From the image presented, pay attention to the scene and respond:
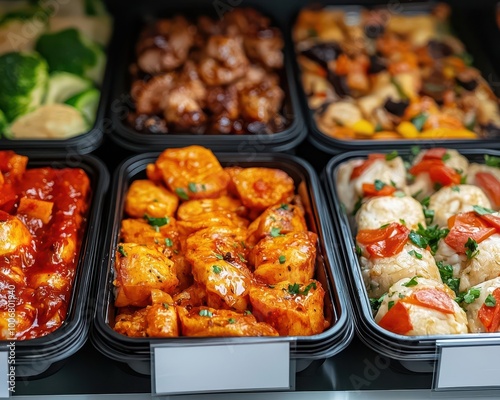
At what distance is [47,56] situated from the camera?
3701mm

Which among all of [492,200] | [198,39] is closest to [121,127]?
[198,39]

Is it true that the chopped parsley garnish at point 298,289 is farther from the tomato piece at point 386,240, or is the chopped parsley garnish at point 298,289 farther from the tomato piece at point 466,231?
the tomato piece at point 466,231

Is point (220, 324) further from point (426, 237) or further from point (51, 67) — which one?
point (51, 67)

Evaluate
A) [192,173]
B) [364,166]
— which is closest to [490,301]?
[364,166]

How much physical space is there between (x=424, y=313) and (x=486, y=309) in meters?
0.22

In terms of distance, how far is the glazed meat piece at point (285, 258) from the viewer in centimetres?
231

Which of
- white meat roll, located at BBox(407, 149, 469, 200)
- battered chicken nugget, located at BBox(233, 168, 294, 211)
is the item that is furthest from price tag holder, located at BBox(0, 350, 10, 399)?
white meat roll, located at BBox(407, 149, 469, 200)

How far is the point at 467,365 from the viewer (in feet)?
6.77

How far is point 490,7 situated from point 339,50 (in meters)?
1.02

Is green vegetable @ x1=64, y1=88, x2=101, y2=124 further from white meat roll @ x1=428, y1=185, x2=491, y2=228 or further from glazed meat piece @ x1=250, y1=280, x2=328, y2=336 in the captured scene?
white meat roll @ x1=428, y1=185, x2=491, y2=228

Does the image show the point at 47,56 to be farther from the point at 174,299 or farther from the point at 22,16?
the point at 174,299

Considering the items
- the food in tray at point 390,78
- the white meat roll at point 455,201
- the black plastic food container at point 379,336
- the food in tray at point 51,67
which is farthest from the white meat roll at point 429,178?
the food in tray at point 51,67

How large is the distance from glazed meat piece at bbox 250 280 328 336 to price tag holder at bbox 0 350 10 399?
776 millimetres

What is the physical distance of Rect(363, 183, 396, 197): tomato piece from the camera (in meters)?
2.71
